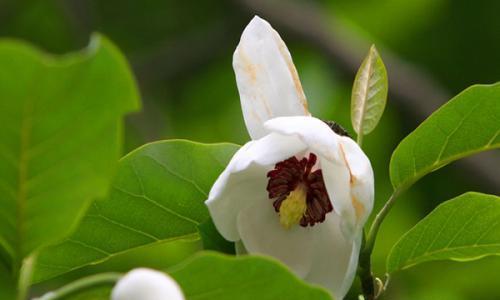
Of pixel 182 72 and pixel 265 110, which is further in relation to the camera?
pixel 182 72

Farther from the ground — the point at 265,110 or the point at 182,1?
the point at 265,110

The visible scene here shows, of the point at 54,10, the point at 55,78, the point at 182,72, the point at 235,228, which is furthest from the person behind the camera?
the point at 54,10

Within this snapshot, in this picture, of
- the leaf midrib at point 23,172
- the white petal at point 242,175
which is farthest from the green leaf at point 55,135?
the white petal at point 242,175

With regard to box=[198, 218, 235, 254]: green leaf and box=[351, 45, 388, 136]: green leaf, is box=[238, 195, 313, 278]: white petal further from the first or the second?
box=[351, 45, 388, 136]: green leaf

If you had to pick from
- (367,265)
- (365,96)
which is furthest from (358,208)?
(365,96)

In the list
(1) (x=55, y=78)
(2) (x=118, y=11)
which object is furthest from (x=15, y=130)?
(2) (x=118, y=11)

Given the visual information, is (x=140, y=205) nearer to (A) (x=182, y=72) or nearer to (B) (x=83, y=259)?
(B) (x=83, y=259)

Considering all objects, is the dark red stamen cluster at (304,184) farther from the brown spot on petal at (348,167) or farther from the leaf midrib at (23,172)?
the leaf midrib at (23,172)

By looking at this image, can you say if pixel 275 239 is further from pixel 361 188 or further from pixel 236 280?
pixel 236 280
